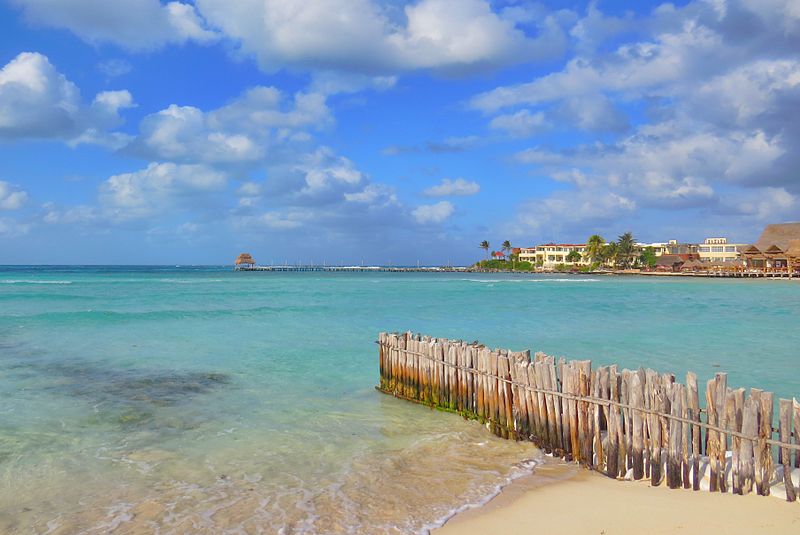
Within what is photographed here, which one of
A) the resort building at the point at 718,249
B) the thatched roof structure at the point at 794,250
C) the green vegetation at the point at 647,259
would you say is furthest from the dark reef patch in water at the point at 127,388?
the resort building at the point at 718,249

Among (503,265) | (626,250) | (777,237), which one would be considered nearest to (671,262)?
(626,250)

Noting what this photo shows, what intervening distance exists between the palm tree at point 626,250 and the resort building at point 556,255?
16469 millimetres

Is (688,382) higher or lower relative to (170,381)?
higher

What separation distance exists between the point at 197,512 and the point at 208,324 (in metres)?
21.4

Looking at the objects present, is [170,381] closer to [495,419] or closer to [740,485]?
[495,419]

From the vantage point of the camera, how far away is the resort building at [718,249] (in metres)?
138

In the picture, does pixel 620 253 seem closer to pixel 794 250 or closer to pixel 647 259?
pixel 647 259

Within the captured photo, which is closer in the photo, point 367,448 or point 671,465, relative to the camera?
point 671,465

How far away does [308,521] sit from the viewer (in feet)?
21.2

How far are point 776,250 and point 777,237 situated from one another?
3.16 m

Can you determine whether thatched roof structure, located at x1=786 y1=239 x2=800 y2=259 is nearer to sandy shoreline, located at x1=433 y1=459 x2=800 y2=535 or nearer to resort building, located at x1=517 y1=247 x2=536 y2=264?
resort building, located at x1=517 y1=247 x2=536 y2=264

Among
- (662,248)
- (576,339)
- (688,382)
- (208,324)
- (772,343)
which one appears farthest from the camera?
(662,248)

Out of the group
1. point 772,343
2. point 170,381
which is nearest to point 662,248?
point 772,343

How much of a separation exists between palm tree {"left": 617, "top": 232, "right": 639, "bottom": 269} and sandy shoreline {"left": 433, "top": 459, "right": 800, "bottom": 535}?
136 metres
